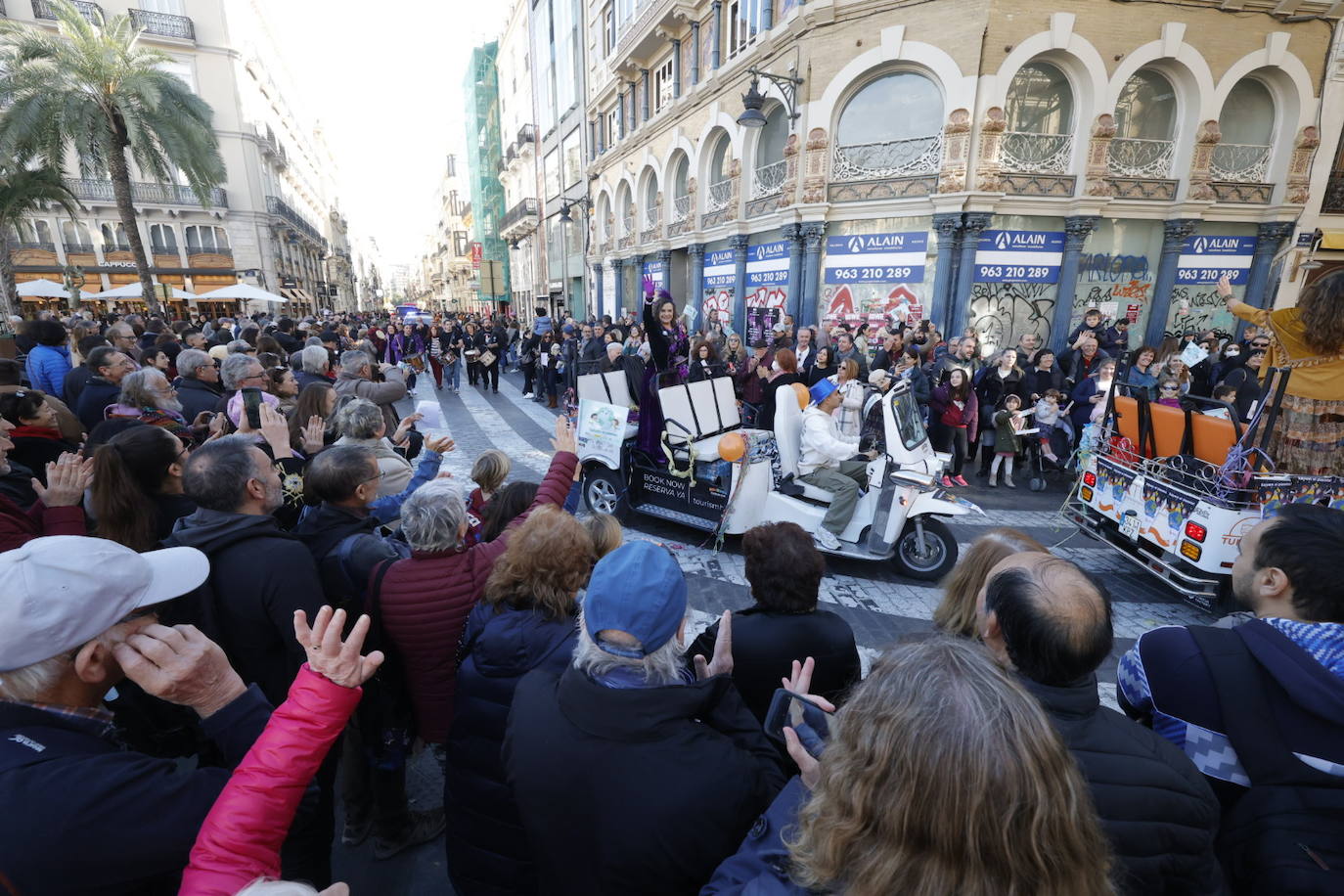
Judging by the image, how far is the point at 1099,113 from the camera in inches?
494

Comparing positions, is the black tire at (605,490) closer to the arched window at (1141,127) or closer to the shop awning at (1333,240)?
the arched window at (1141,127)

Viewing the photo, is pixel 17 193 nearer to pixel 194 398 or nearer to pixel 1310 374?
pixel 194 398

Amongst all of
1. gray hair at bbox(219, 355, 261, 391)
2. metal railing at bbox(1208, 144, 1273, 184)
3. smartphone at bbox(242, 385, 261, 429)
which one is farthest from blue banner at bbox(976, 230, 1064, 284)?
smartphone at bbox(242, 385, 261, 429)

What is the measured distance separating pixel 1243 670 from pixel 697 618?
3.37 m

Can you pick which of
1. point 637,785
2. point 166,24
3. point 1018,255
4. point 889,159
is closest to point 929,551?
point 637,785

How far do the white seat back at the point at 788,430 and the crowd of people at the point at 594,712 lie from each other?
10.0ft

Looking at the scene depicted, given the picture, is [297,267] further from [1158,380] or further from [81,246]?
[1158,380]

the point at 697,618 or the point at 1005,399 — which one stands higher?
the point at 1005,399

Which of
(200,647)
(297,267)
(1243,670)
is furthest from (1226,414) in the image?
(297,267)

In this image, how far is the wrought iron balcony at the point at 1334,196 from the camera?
13852 millimetres

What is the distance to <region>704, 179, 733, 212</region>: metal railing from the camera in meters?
17.9

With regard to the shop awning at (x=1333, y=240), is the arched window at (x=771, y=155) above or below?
above

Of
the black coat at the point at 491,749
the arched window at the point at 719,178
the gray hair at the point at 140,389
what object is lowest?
the black coat at the point at 491,749

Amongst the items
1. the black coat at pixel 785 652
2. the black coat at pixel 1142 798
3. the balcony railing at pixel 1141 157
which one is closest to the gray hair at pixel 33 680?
the black coat at pixel 785 652
